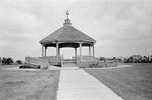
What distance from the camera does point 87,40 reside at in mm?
24953

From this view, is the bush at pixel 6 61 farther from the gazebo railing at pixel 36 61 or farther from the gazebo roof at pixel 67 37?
the gazebo railing at pixel 36 61

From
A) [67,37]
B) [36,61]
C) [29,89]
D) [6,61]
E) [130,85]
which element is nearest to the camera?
[29,89]

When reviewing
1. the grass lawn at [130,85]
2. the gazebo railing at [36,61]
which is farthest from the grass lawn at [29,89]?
the gazebo railing at [36,61]

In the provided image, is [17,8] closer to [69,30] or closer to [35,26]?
[35,26]

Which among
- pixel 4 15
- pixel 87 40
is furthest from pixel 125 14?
pixel 4 15

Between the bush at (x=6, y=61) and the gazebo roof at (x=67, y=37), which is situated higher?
the gazebo roof at (x=67, y=37)

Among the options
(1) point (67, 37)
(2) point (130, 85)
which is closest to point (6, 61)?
(1) point (67, 37)

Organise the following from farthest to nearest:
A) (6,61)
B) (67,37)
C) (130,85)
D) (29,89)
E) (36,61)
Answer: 1. (6,61)
2. (67,37)
3. (36,61)
4. (130,85)
5. (29,89)

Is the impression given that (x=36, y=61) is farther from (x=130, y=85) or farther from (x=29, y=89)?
(x=130, y=85)

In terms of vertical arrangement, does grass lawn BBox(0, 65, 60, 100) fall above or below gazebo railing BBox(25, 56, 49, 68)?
below

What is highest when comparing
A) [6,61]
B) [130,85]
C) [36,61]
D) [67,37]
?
[67,37]

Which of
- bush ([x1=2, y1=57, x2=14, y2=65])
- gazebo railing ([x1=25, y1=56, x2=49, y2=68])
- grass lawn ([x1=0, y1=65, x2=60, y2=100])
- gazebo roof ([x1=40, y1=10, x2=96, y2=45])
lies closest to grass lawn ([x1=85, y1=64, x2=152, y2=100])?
grass lawn ([x1=0, y1=65, x2=60, y2=100])

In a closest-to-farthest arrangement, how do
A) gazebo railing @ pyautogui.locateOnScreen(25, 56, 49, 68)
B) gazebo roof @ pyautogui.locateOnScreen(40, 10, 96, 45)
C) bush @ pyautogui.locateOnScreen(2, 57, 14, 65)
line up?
gazebo railing @ pyautogui.locateOnScreen(25, 56, 49, 68)
gazebo roof @ pyautogui.locateOnScreen(40, 10, 96, 45)
bush @ pyautogui.locateOnScreen(2, 57, 14, 65)

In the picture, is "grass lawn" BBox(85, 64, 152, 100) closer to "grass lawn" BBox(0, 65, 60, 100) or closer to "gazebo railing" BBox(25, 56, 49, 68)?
"grass lawn" BBox(0, 65, 60, 100)
